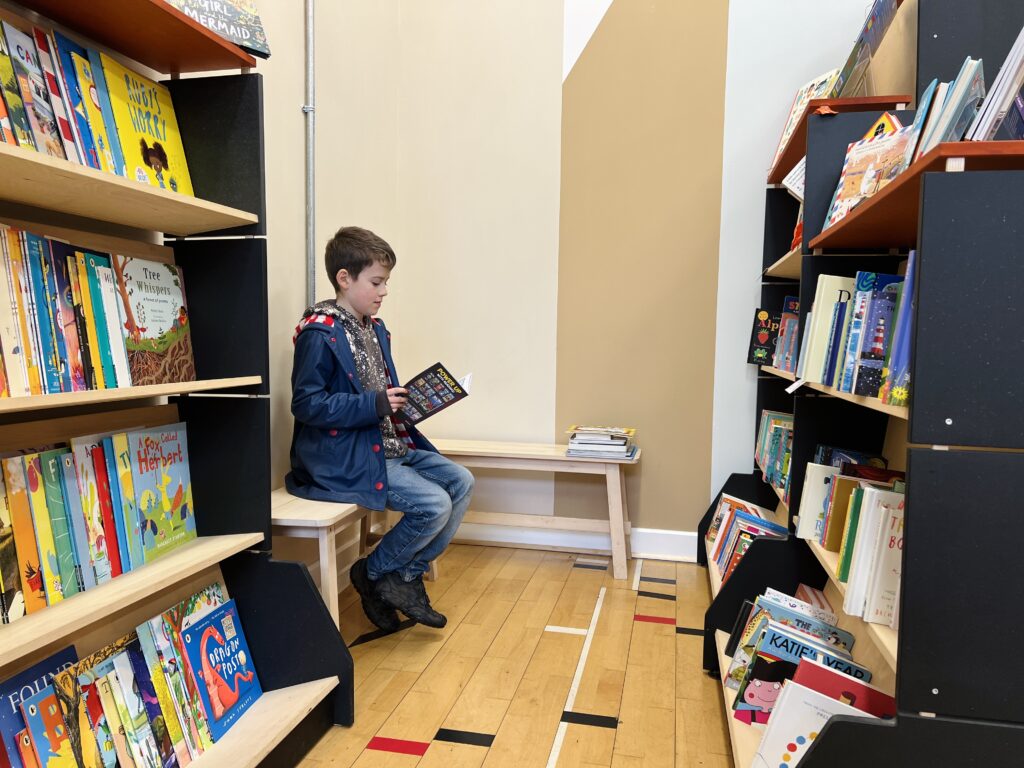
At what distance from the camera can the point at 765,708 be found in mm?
1615

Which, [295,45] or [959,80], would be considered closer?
[959,80]

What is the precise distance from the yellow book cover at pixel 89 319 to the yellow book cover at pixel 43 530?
0.61 feet

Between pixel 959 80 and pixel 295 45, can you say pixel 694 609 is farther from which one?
pixel 295 45

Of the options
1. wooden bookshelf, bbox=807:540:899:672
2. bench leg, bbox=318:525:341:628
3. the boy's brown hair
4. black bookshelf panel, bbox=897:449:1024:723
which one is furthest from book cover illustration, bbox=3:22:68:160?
wooden bookshelf, bbox=807:540:899:672

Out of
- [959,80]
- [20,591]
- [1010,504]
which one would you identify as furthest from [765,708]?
[20,591]

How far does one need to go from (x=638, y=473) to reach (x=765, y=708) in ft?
5.68

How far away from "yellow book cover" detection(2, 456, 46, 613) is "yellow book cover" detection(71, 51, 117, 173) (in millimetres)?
610

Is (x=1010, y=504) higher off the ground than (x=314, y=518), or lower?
higher

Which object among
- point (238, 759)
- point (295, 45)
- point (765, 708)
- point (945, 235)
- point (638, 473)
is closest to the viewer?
point (945, 235)

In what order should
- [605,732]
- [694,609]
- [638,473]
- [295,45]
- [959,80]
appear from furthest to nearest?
[638,473]
[694,609]
[295,45]
[605,732]
[959,80]

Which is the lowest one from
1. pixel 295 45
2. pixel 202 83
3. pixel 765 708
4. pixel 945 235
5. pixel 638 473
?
pixel 765 708

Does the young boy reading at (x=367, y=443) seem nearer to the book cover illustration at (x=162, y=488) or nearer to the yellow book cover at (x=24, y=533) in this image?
the book cover illustration at (x=162, y=488)

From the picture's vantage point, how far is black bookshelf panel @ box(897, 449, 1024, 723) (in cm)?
102

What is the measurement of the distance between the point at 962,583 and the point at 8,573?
153 centimetres
